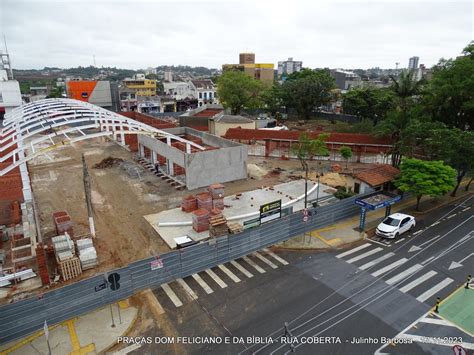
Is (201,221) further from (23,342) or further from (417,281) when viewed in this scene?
(417,281)

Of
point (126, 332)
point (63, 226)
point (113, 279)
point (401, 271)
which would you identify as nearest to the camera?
point (113, 279)

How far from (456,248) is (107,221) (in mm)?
23813

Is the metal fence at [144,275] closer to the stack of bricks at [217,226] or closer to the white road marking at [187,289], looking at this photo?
the white road marking at [187,289]

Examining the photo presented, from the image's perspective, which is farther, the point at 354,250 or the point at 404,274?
the point at 354,250

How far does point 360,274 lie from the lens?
678 inches

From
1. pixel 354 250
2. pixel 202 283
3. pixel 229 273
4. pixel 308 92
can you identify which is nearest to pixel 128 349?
pixel 202 283

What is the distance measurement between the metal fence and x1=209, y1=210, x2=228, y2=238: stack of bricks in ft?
6.49

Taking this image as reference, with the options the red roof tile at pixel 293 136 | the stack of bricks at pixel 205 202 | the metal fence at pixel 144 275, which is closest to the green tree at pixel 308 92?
the red roof tile at pixel 293 136

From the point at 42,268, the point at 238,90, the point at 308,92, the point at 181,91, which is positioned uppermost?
the point at 238,90

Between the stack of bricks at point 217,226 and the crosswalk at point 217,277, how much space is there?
7.35ft

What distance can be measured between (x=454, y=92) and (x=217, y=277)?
3058 centimetres

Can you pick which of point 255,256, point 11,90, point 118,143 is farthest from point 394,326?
point 11,90

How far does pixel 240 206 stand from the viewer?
85.4 ft

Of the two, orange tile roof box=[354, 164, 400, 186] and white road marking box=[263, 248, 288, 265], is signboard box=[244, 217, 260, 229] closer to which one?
white road marking box=[263, 248, 288, 265]
